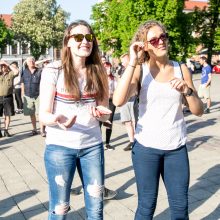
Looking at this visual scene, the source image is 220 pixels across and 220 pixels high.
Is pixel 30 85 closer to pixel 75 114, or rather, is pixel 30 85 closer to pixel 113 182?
pixel 113 182

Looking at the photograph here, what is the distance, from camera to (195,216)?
4199 millimetres

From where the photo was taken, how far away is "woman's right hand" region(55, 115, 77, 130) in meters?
2.55

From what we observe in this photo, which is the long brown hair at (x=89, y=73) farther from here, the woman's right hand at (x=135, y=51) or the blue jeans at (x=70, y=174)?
the blue jeans at (x=70, y=174)

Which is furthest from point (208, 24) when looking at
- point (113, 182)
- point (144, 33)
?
point (144, 33)

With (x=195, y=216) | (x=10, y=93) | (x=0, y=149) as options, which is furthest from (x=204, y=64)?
(x=195, y=216)

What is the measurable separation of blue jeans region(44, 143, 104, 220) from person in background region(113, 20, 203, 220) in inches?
13.7

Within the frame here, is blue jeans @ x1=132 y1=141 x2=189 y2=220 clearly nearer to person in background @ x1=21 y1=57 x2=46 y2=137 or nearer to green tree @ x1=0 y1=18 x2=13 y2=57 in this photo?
person in background @ x1=21 y1=57 x2=46 y2=137

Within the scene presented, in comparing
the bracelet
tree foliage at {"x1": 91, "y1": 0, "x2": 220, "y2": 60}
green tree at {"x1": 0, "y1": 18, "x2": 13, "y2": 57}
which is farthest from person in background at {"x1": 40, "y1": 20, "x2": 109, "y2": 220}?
green tree at {"x1": 0, "y1": 18, "x2": 13, "y2": 57}

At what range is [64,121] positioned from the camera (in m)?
2.64

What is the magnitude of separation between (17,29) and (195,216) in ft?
195

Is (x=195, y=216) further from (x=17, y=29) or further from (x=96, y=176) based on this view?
(x=17, y=29)

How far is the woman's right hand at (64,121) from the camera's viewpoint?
2555 millimetres

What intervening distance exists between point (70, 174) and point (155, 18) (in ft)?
75.6

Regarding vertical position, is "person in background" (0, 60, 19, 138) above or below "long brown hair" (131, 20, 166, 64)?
below
